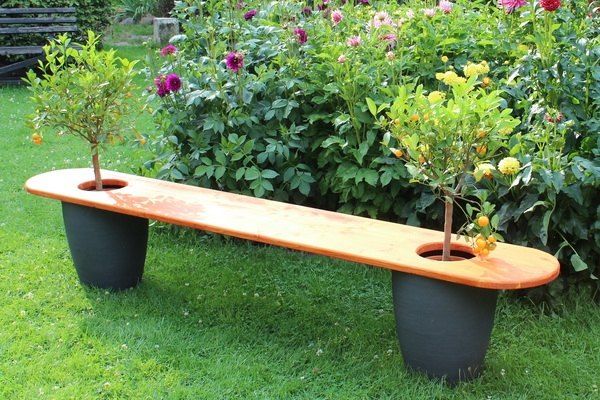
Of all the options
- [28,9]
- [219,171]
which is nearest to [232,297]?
[219,171]

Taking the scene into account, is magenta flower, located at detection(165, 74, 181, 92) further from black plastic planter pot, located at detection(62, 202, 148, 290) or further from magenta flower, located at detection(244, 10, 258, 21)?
magenta flower, located at detection(244, 10, 258, 21)

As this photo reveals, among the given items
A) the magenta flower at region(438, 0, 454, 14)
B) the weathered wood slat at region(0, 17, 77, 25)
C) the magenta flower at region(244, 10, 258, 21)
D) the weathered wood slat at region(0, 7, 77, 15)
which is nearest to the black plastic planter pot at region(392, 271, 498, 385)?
the magenta flower at region(438, 0, 454, 14)

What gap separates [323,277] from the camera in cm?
414

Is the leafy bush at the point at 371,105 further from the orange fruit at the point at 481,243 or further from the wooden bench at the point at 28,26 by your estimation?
the wooden bench at the point at 28,26

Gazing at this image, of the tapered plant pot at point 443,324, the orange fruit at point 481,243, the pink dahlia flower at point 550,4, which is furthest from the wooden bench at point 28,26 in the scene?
the orange fruit at point 481,243

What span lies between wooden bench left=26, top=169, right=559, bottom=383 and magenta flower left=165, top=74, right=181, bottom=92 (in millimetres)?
1008

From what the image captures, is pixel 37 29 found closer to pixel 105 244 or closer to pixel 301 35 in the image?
pixel 301 35

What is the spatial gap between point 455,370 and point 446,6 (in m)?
2.17

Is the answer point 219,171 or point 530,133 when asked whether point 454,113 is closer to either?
point 530,133

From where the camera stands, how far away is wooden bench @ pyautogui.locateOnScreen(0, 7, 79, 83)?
29.8ft

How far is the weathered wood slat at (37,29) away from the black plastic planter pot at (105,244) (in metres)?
6.04

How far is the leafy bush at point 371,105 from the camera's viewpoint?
11.9ft

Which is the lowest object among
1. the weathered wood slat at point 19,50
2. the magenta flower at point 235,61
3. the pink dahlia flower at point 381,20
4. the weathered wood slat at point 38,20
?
the weathered wood slat at point 19,50

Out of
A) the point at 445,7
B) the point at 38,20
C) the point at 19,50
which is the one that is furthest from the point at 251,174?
the point at 38,20
